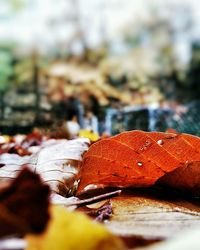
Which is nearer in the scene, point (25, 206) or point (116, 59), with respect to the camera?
point (25, 206)

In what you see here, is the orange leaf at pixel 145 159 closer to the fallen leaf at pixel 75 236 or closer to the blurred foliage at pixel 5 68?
the fallen leaf at pixel 75 236

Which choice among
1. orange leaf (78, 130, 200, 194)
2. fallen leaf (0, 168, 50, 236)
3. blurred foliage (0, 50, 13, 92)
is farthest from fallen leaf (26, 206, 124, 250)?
blurred foliage (0, 50, 13, 92)

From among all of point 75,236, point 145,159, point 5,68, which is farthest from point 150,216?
point 5,68

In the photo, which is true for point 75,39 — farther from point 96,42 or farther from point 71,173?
point 71,173

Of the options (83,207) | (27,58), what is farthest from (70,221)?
(27,58)

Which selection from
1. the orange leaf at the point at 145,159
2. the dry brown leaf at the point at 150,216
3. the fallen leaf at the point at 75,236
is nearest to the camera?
the fallen leaf at the point at 75,236

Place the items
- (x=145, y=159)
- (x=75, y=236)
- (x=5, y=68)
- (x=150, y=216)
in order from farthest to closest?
(x=5, y=68) → (x=145, y=159) → (x=150, y=216) → (x=75, y=236)

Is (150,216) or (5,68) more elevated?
(150,216)

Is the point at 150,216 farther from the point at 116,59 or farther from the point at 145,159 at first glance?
the point at 116,59

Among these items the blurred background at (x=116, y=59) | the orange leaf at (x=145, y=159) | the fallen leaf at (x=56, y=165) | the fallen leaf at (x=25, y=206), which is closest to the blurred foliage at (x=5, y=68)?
the blurred background at (x=116, y=59)

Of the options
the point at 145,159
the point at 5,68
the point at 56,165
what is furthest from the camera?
the point at 5,68

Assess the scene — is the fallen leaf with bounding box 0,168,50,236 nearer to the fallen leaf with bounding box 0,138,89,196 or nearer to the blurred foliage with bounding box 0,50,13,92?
the fallen leaf with bounding box 0,138,89,196
